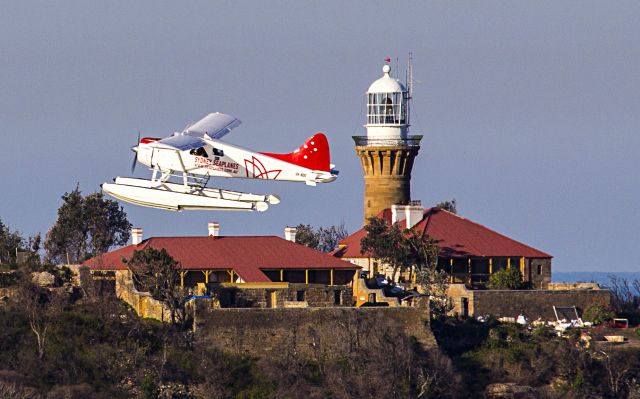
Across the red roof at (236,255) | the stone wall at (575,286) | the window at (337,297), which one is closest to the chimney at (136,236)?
the red roof at (236,255)

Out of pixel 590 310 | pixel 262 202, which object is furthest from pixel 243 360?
pixel 590 310

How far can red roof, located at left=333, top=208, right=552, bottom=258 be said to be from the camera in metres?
90.0

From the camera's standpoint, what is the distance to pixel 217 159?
73.8m

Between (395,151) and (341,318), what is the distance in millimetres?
20387

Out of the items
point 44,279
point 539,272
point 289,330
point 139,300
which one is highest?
point 539,272

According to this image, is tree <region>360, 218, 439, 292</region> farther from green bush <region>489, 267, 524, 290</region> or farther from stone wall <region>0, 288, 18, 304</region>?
stone wall <region>0, 288, 18, 304</region>

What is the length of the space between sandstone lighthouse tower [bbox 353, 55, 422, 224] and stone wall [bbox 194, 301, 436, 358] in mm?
Result: 19777

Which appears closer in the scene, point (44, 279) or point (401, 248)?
point (44, 279)

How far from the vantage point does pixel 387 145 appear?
311ft

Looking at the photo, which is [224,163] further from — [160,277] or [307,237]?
[307,237]

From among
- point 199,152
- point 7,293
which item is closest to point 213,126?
point 199,152

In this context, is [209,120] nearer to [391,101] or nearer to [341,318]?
[341,318]

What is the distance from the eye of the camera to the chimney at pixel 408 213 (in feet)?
301

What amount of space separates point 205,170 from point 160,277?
6.35 m
